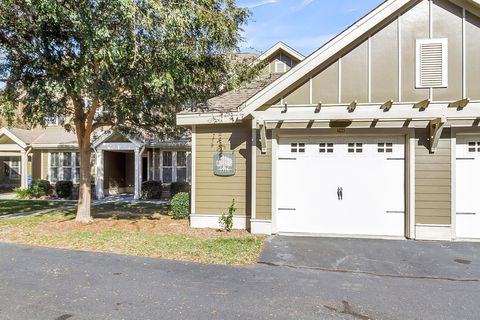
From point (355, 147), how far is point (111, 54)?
6.38 m

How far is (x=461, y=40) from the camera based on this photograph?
8.30 meters

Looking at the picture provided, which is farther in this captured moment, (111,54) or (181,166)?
(181,166)

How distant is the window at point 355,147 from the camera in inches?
354

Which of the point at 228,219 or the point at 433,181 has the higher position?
the point at 433,181

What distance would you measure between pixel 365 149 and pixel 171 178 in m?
12.2

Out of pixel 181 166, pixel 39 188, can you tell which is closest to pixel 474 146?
pixel 181 166

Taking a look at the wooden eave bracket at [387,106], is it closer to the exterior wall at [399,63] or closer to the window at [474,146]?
the exterior wall at [399,63]

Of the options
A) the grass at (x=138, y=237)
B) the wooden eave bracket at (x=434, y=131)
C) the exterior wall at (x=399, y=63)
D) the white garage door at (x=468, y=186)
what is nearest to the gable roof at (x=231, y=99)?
the exterior wall at (x=399, y=63)

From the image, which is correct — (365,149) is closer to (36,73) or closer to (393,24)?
(393,24)

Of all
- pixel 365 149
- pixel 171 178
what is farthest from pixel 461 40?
pixel 171 178

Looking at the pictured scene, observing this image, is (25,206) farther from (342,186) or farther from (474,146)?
(474,146)

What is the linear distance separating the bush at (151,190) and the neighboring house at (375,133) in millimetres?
9328

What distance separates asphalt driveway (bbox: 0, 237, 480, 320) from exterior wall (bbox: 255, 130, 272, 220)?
168 centimetres

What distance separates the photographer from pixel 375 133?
8836mm
